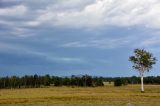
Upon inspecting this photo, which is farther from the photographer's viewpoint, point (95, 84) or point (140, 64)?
point (95, 84)

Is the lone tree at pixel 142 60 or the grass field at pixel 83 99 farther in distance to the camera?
the lone tree at pixel 142 60

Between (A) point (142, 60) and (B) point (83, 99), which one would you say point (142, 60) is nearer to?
(A) point (142, 60)

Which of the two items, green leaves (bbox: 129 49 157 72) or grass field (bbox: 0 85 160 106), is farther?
green leaves (bbox: 129 49 157 72)

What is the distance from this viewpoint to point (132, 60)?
101 m

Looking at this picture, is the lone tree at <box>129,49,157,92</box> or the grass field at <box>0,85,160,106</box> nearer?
the grass field at <box>0,85,160,106</box>

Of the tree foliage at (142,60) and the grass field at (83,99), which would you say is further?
the tree foliage at (142,60)

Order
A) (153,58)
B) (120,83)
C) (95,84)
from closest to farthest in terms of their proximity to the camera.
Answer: (153,58) < (120,83) < (95,84)

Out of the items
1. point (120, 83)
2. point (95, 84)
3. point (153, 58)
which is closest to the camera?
point (153, 58)

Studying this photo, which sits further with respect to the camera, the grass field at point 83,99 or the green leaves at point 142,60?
the green leaves at point 142,60

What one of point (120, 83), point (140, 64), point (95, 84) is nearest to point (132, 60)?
point (140, 64)

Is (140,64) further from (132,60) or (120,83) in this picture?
(120,83)

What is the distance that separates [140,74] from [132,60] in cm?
447

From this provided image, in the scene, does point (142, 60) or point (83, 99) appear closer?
point (83, 99)

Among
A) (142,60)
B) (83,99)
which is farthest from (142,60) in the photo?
(83,99)
